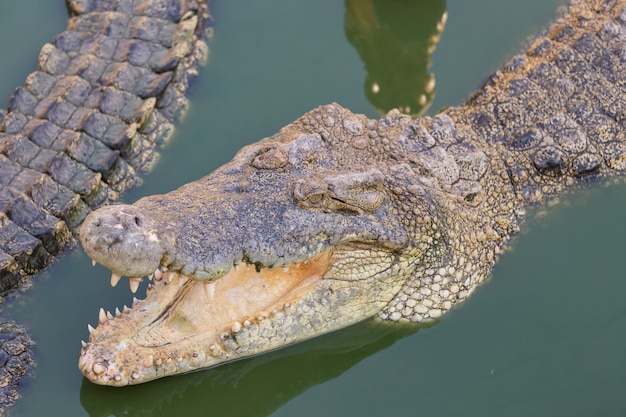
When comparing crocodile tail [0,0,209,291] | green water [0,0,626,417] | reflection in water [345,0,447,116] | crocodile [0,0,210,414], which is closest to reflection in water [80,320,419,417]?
green water [0,0,626,417]

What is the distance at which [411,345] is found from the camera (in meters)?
4.55

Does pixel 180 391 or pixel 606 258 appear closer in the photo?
pixel 180 391

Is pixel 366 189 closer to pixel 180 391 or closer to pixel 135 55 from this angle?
pixel 180 391

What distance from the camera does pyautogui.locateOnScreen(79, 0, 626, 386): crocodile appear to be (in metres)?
3.78

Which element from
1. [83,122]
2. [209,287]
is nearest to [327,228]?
[209,287]

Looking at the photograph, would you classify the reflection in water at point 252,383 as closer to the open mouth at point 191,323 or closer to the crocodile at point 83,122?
the open mouth at point 191,323

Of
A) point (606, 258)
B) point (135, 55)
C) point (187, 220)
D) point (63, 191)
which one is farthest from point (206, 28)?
point (606, 258)

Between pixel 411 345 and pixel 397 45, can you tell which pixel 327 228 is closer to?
pixel 411 345

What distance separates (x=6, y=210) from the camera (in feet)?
14.8

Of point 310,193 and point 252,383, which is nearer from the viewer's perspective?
point 310,193

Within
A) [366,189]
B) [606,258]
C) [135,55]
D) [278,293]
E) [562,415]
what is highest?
[135,55]

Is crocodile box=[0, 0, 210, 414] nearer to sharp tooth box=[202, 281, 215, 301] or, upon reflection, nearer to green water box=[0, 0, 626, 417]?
green water box=[0, 0, 626, 417]

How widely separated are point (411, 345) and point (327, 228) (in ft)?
3.12

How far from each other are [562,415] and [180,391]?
182 centimetres
